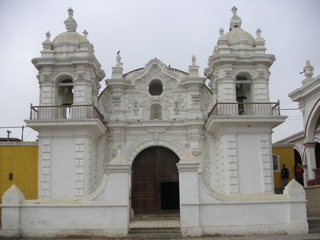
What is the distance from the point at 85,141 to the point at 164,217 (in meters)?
5.01

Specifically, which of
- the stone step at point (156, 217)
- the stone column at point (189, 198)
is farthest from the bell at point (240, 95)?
the stone column at point (189, 198)

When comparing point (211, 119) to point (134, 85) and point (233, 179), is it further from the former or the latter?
point (134, 85)

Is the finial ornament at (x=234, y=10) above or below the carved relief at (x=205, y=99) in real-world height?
above

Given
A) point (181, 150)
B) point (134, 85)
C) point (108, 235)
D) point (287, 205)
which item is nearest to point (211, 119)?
point (181, 150)

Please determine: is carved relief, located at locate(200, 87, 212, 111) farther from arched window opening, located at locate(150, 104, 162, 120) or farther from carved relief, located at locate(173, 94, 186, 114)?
arched window opening, located at locate(150, 104, 162, 120)

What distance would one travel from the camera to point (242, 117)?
1900cm

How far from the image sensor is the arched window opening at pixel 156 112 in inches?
854

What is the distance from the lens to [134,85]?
846 inches

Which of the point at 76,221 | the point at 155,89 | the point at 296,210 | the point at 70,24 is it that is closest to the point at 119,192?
the point at 76,221

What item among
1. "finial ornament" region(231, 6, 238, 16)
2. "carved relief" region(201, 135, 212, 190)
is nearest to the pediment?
"carved relief" region(201, 135, 212, 190)

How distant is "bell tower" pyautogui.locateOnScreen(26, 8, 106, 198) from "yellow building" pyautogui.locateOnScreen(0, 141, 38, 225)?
201 centimetres

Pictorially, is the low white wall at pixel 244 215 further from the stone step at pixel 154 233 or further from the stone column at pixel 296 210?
the stone step at pixel 154 233

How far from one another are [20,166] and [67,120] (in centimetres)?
422

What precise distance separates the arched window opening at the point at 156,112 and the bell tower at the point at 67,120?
2693 mm
